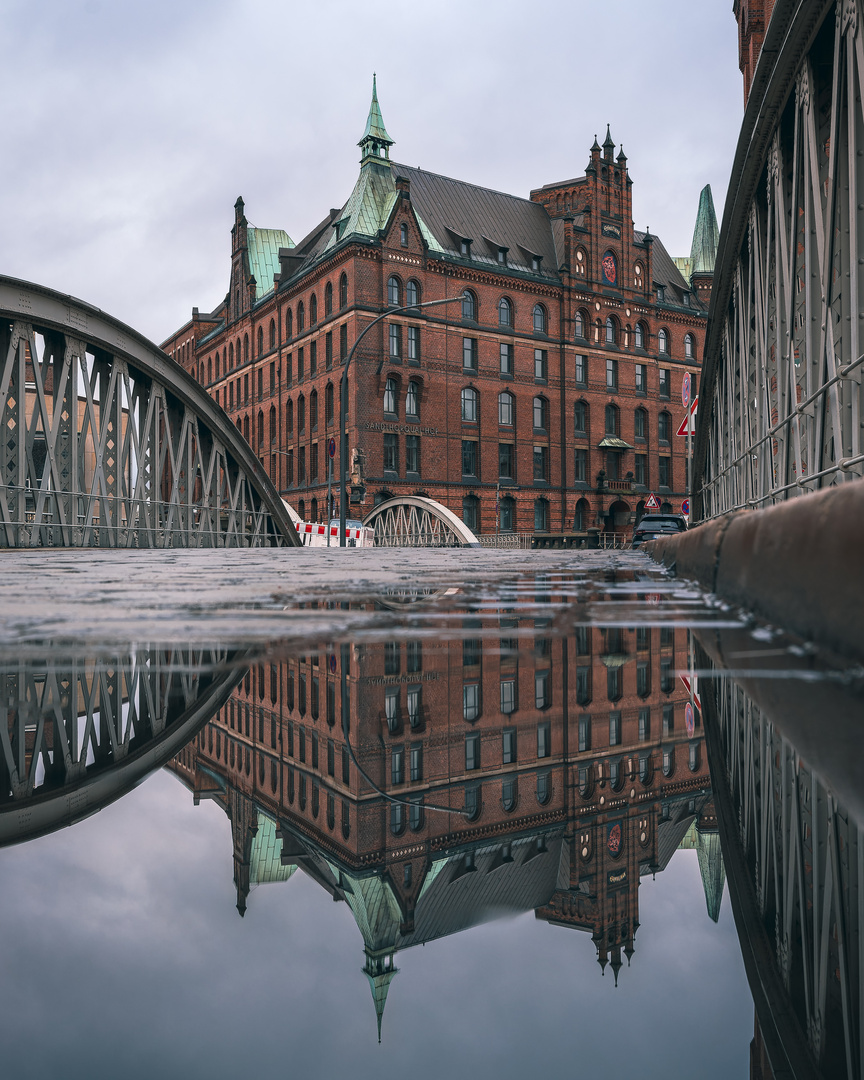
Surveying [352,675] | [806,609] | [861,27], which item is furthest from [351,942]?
[861,27]

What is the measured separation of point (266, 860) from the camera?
1211 millimetres

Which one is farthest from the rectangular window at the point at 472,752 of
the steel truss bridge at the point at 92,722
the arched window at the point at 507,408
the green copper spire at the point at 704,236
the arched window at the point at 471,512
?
the green copper spire at the point at 704,236

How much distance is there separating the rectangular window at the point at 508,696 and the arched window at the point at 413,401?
158ft

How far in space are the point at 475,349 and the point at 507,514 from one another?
8993 mm

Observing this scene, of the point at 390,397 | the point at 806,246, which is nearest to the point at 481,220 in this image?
the point at 390,397

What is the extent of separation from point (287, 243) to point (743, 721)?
223ft

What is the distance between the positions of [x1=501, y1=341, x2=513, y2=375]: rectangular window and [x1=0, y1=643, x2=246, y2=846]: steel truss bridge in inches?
2070

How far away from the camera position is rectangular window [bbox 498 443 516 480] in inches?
2126

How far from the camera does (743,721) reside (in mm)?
1974

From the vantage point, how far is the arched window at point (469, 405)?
2080 inches

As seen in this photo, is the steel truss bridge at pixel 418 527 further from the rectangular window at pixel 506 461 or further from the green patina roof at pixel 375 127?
the green patina roof at pixel 375 127

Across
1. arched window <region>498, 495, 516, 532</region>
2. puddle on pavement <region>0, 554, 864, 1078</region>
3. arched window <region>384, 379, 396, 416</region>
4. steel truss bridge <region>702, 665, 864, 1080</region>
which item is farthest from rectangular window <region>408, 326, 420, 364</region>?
steel truss bridge <region>702, 665, 864, 1080</region>

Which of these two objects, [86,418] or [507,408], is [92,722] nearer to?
[86,418]

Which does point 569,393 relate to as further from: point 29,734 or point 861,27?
point 29,734
